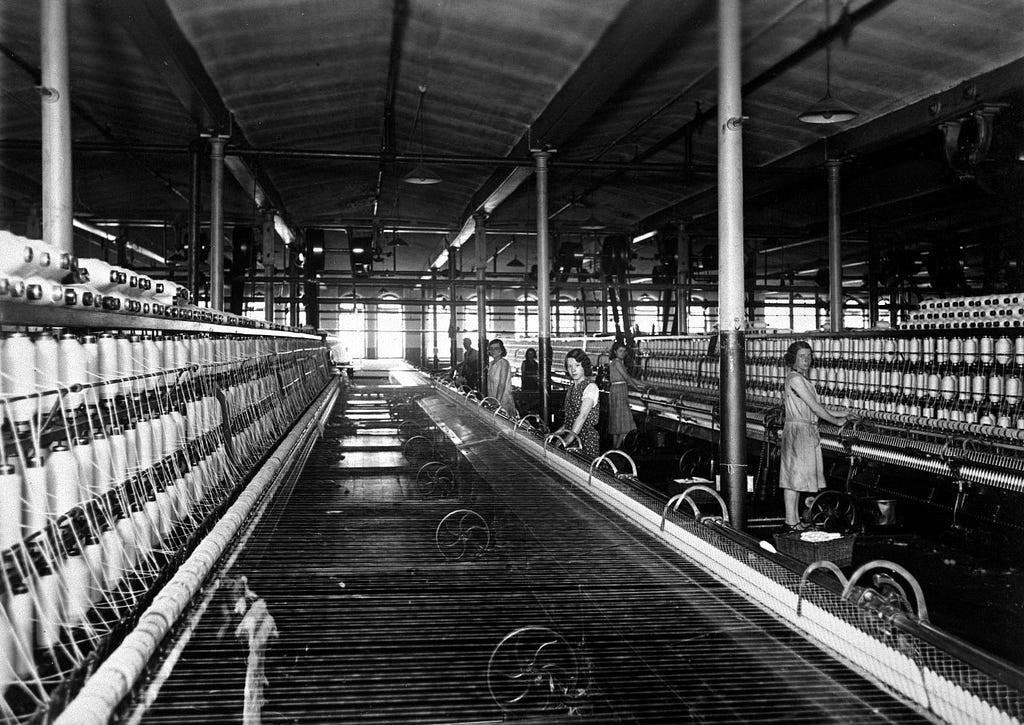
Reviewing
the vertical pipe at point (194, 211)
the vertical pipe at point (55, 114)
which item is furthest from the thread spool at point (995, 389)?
the vertical pipe at point (194, 211)

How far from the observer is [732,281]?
545 centimetres

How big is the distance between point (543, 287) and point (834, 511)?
480 centimetres

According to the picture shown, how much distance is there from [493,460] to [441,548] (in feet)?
5.37

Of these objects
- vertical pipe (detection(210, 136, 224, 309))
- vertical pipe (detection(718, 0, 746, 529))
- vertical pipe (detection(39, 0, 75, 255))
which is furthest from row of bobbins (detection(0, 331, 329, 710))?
vertical pipe (detection(210, 136, 224, 309))

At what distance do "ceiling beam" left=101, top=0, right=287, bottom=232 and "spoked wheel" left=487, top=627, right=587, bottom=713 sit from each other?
5825 mm

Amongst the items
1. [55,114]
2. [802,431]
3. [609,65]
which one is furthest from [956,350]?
[55,114]

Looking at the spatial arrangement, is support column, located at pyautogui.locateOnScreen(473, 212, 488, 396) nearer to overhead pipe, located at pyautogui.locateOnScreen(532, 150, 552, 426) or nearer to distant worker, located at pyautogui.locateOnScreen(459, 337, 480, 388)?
distant worker, located at pyautogui.locateOnScreen(459, 337, 480, 388)

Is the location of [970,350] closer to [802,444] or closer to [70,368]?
[802,444]

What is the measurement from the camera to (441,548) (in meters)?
2.49

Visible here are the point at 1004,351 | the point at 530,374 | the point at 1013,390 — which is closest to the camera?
the point at 1013,390

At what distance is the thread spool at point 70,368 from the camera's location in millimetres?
1854

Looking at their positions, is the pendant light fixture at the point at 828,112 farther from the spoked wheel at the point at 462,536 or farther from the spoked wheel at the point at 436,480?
the spoked wheel at the point at 462,536

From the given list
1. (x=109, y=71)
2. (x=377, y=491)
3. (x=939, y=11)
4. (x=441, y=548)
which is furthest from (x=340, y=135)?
(x=441, y=548)

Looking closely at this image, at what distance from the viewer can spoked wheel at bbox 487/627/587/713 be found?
1.55 metres
